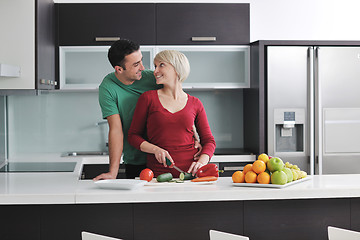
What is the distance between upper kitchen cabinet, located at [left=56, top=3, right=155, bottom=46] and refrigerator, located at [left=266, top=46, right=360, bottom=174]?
111 centimetres

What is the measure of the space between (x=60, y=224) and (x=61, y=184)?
26cm

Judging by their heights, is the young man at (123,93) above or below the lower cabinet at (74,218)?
above

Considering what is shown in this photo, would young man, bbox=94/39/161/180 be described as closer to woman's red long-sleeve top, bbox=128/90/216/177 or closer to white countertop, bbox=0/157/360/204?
woman's red long-sleeve top, bbox=128/90/216/177

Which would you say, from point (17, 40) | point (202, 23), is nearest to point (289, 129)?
point (202, 23)

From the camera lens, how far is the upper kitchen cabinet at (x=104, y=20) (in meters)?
4.55

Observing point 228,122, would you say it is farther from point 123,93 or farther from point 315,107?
point 123,93

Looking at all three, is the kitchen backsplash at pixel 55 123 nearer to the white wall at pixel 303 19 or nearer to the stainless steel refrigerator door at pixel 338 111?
the white wall at pixel 303 19

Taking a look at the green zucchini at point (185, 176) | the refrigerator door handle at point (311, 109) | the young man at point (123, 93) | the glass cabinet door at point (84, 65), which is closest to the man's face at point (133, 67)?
the young man at point (123, 93)

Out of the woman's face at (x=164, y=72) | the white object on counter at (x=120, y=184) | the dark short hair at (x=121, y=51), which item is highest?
the dark short hair at (x=121, y=51)

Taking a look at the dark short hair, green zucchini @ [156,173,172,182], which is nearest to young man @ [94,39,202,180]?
the dark short hair

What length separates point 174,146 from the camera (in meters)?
2.99

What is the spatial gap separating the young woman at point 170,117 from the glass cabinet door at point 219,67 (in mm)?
1684

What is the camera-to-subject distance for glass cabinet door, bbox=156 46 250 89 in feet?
15.4

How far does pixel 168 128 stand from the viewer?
2963 millimetres
